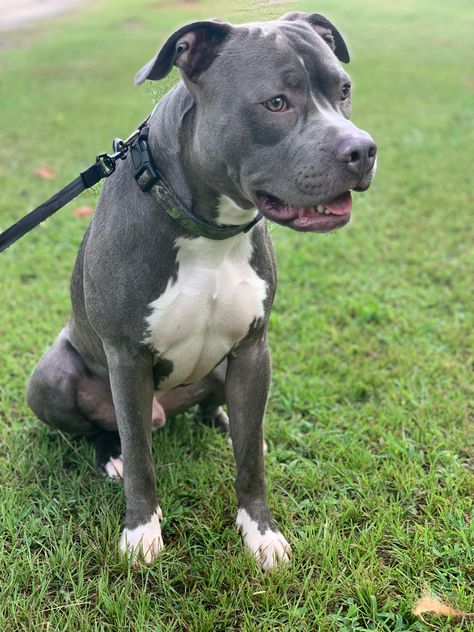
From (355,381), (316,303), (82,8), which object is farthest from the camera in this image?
(82,8)

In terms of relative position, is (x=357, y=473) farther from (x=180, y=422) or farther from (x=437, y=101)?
(x=437, y=101)

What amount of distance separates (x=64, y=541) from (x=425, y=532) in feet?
4.13

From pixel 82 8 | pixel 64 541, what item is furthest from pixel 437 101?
pixel 82 8

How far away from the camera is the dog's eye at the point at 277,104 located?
192 centimetres

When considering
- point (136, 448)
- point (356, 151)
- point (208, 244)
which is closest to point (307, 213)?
point (356, 151)

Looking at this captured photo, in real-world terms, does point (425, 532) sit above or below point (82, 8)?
above

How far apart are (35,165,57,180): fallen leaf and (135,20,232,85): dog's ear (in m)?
4.70

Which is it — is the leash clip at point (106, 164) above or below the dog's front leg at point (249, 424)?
above

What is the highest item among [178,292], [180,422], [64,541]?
[178,292]

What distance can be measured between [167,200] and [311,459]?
1350mm

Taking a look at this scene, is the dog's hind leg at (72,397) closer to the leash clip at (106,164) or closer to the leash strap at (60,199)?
the leash strap at (60,199)

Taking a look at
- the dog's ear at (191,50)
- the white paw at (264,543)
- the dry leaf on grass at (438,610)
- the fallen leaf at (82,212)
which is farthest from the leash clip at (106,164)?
the fallen leaf at (82,212)

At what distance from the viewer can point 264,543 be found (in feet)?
7.74

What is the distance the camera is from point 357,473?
2.74 m
